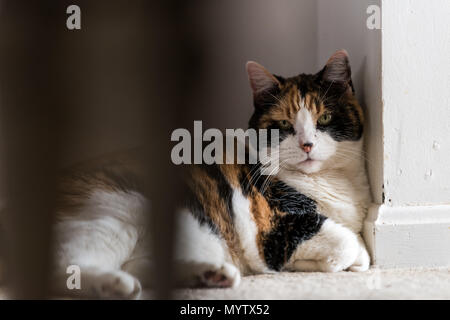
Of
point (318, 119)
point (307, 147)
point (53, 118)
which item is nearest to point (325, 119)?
point (318, 119)

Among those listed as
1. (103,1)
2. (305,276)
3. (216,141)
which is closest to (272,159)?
(216,141)

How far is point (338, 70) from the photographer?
1450mm

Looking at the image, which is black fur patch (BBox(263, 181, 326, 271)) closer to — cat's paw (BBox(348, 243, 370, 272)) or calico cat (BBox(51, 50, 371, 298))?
calico cat (BBox(51, 50, 371, 298))

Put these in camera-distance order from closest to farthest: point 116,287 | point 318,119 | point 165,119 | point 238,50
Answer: point 165,119 → point 116,287 → point 318,119 → point 238,50

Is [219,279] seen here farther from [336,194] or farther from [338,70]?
[338,70]

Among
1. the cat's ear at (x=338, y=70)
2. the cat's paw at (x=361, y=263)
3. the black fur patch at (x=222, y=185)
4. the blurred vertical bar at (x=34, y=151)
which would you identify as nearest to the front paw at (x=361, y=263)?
the cat's paw at (x=361, y=263)

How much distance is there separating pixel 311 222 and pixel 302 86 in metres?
0.47

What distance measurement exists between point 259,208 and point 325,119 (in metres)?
0.37

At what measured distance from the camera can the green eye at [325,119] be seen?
55.7 inches

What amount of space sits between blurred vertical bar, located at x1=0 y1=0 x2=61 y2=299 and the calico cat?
0.25 metres

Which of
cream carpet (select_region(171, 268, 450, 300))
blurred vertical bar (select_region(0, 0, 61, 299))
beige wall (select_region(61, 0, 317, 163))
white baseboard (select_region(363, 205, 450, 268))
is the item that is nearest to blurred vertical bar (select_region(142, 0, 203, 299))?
blurred vertical bar (select_region(0, 0, 61, 299))

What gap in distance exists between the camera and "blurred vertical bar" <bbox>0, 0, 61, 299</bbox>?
73cm

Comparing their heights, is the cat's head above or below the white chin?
above
